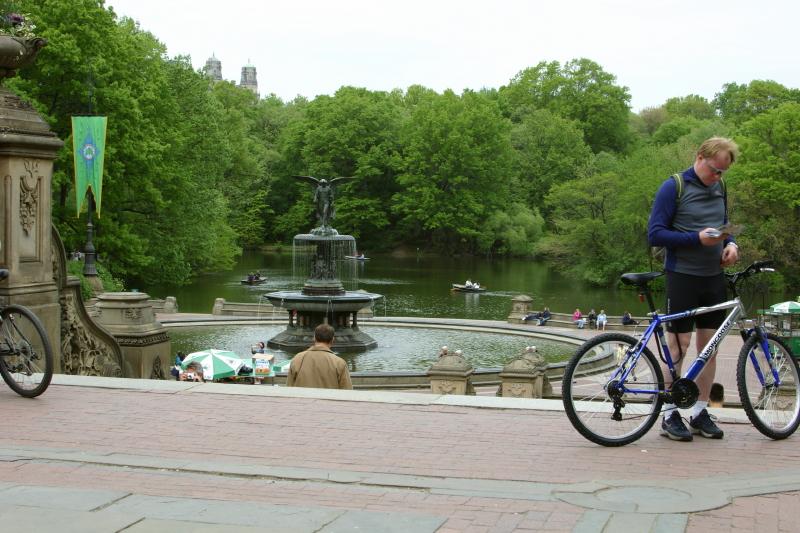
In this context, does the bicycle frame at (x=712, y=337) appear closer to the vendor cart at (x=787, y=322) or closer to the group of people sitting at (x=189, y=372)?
the group of people sitting at (x=189, y=372)

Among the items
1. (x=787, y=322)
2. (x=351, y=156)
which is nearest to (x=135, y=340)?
(x=787, y=322)

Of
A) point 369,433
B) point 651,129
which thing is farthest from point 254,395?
point 651,129

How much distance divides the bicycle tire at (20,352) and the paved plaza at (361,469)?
0.13 metres

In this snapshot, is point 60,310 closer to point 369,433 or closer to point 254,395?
point 254,395

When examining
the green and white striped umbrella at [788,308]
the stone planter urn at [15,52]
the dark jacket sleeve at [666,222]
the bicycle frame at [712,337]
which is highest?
the stone planter urn at [15,52]

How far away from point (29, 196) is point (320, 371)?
371 cm

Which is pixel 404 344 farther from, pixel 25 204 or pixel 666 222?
pixel 666 222

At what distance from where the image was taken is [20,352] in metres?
7.88

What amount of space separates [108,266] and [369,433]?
112ft

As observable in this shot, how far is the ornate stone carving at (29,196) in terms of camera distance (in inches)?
395

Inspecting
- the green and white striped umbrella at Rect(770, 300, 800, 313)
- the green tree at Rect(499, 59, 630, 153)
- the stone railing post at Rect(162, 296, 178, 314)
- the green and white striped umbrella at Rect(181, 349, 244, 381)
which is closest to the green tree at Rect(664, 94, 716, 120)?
the green tree at Rect(499, 59, 630, 153)

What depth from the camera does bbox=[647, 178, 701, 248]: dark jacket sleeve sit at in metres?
6.55

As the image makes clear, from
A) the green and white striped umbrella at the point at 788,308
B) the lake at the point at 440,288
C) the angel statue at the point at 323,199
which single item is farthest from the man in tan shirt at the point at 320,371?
the lake at the point at 440,288

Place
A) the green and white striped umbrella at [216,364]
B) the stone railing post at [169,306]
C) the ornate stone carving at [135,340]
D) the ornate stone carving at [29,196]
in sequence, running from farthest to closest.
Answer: the stone railing post at [169,306] → the green and white striped umbrella at [216,364] → the ornate stone carving at [135,340] → the ornate stone carving at [29,196]
